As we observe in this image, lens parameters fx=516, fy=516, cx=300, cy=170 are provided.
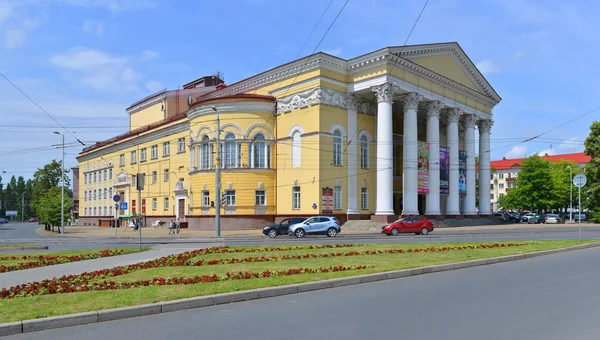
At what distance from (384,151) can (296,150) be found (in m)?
7.77

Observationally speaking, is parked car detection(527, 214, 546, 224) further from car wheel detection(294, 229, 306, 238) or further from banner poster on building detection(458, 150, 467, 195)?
car wheel detection(294, 229, 306, 238)

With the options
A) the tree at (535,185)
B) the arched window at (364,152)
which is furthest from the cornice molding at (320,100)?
the tree at (535,185)

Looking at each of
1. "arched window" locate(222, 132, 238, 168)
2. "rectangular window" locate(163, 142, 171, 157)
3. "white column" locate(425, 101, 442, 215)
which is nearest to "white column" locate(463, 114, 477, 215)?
"white column" locate(425, 101, 442, 215)

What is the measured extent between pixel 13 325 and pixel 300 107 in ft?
129

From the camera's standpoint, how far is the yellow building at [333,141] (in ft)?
147

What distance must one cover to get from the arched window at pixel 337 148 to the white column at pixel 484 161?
74.1 ft

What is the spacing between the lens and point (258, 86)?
51.0 m

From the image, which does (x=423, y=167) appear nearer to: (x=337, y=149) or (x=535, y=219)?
(x=337, y=149)

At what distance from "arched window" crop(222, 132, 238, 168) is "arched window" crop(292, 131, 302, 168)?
5.41 metres

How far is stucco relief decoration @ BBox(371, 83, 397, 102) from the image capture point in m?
44.0

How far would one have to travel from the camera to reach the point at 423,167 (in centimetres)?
4844

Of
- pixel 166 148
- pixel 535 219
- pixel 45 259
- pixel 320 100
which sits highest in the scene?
pixel 320 100

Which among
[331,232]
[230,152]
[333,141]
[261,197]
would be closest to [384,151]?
[333,141]

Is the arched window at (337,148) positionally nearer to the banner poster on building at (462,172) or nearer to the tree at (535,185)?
the banner poster on building at (462,172)
